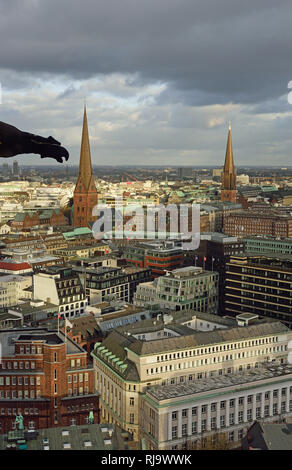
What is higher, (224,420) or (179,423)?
(179,423)

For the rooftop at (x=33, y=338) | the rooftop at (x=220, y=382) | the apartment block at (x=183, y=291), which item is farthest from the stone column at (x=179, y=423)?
the apartment block at (x=183, y=291)

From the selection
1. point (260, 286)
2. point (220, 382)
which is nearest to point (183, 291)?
point (260, 286)

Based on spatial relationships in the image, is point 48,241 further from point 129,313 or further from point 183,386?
point 183,386

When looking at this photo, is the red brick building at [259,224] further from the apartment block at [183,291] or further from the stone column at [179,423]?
the stone column at [179,423]

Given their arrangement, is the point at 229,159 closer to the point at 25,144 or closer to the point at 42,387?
the point at 42,387

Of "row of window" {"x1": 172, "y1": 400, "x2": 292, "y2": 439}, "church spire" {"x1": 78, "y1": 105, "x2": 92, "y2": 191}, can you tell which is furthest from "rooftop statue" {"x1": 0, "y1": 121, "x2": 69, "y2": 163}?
"church spire" {"x1": 78, "y1": 105, "x2": 92, "y2": 191}
